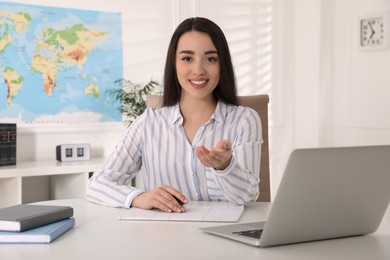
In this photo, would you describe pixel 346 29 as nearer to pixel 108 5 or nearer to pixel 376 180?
pixel 108 5

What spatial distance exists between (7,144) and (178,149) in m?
1.71

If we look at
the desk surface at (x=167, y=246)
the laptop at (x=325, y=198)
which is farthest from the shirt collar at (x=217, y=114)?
the laptop at (x=325, y=198)

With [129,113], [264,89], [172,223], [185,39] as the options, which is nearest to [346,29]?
[264,89]

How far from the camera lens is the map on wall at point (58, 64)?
4.03m

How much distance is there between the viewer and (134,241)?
1.52 meters

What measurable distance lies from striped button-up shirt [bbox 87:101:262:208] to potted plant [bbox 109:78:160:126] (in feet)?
6.03

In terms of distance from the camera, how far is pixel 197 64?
233 cm

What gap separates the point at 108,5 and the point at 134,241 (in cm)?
314

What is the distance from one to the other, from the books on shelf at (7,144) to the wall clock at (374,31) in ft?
9.05

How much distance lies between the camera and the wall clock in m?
4.69

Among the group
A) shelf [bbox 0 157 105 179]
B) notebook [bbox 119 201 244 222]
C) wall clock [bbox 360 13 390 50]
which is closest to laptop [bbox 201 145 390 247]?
notebook [bbox 119 201 244 222]

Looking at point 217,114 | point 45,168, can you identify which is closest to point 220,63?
point 217,114

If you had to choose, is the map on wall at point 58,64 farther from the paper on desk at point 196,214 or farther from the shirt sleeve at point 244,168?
the paper on desk at point 196,214

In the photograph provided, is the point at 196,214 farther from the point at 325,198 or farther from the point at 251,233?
the point at 325,198
